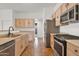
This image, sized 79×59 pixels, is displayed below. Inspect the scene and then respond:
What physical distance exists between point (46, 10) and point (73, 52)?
20.9ft

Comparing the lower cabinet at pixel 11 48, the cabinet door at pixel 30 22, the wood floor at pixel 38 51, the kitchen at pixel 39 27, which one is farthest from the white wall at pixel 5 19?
the lower cabinet at pixel 11 48

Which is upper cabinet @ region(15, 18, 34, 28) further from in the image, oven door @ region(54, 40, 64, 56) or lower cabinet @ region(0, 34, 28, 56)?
oven door @ region(54, 40, 64, 56)

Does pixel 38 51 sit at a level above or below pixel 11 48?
below

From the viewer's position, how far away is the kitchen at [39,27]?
3.49m

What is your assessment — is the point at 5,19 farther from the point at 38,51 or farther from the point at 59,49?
the point at 59,49

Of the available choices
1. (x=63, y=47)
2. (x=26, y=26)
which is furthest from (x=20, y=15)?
(x=63, y=47)

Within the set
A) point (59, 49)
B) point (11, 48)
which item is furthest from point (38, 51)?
point (11, 48)

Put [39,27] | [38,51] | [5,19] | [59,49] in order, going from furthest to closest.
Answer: [39,27]
[5,19]
[38,51]
[59,49]

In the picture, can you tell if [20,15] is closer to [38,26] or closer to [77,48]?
[38,26]

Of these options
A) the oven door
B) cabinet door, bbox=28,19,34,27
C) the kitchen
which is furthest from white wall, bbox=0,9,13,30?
the oven door

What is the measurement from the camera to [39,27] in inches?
533

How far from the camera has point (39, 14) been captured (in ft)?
36.7

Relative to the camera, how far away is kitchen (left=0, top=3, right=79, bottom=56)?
3494 mm

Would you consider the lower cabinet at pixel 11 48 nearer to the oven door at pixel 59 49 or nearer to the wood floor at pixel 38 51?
the oven door at pixel 59 49
